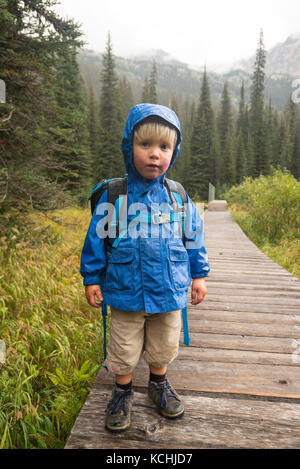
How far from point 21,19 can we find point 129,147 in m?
5.83

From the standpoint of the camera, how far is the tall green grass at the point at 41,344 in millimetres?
1990

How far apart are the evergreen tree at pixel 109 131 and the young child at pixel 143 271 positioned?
92.9 feet

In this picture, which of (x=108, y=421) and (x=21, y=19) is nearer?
(x=108, y=421)

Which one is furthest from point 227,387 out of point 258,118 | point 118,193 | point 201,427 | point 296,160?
point 258,118

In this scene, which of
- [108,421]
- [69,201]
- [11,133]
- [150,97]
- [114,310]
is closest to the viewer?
[108,421]

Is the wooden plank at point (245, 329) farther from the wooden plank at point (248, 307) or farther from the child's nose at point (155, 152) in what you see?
the child's nose at point (155, 152)

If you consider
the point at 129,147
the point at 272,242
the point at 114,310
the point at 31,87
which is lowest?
the point at 272,242

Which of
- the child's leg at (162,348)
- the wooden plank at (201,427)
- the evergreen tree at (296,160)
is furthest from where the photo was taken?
the evergreen tree at (296,160)

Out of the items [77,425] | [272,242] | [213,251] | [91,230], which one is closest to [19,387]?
[77,425]

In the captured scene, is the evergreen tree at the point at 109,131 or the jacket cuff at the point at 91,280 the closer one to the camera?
the jacket cuff at the point at 91,280

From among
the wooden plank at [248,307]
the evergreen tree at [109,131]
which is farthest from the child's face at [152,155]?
the evergreen tree at [109,131]

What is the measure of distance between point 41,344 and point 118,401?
151 centimetres

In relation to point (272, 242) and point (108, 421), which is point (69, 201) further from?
point (272, 242)

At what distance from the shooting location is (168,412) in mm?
1745
